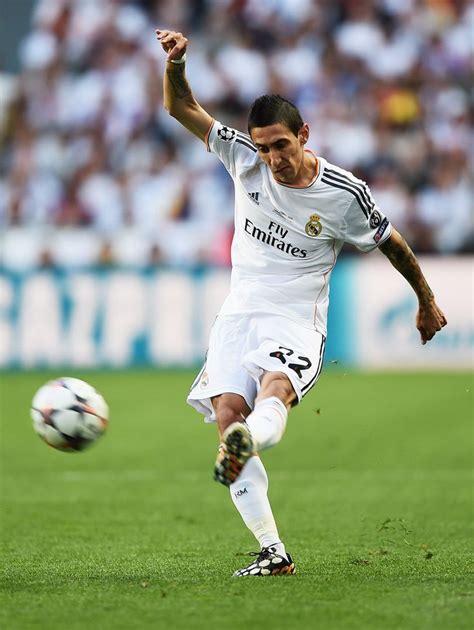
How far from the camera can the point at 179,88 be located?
5852 mm

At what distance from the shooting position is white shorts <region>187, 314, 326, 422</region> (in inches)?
222

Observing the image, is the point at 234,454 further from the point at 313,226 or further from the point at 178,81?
Result: the point at 178,81

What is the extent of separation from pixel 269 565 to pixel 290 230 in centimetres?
154

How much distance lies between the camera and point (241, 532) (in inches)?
281

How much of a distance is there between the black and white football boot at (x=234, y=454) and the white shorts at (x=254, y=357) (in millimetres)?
798

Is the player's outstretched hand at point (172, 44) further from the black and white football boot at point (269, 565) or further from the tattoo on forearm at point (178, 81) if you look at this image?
the black and white football boot at point (269, 565)

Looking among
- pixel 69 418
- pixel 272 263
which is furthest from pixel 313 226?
pixel 69 418

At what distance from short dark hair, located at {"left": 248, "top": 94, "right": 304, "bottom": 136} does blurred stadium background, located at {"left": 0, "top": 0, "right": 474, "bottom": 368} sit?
37.1ft

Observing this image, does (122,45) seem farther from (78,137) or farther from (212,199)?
(212,199)

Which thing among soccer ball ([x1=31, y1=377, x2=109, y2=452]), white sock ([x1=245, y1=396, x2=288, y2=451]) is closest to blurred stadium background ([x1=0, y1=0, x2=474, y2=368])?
soccer ball ([x1=31, y1=377, x2=109, y2=452])

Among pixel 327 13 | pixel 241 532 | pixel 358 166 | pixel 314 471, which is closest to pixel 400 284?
pixel 358 166

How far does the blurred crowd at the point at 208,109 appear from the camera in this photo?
18.4 meters

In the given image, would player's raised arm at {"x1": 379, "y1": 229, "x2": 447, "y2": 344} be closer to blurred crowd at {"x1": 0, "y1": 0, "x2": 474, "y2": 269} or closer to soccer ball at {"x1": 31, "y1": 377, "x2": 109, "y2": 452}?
soccer ball at {"x1": 31, "y1": 377, "x2": 109, "y2": 452}

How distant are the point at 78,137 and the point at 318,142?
3.81 meters
